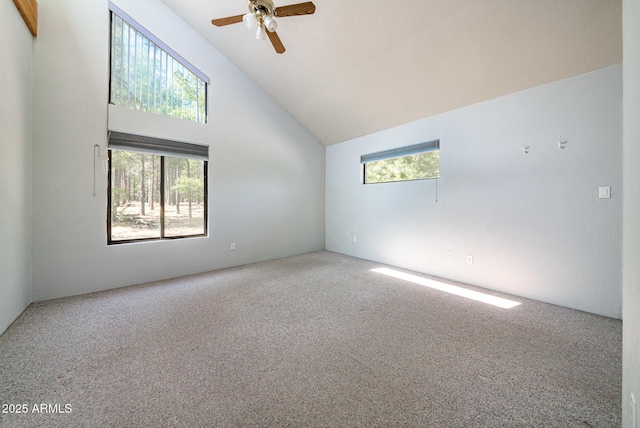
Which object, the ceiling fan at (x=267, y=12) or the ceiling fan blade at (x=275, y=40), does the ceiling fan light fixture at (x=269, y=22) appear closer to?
the ceiling fan at (x=267, y=12)

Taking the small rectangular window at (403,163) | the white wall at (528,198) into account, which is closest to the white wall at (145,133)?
the small rectangular window at (403,163)

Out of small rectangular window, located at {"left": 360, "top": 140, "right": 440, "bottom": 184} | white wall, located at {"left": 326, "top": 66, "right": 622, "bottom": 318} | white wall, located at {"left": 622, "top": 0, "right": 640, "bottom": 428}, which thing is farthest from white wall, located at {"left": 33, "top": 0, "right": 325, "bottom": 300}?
white wall, located at {"left": 622, "top": 0, "right": 640, "bottom": 428}

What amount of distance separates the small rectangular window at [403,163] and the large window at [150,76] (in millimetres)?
2975

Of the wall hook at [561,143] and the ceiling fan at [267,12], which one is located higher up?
the ceiling fan at [267,12]

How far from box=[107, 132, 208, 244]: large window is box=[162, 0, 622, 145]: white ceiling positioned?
5.97ft

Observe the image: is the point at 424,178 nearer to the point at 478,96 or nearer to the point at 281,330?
the point at 478,96

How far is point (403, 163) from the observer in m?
4.06

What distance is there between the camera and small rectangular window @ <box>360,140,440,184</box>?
11.9 feet

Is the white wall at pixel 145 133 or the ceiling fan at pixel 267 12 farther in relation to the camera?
the white wall at pixel 145 133

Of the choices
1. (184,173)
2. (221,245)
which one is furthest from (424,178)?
(184,173)

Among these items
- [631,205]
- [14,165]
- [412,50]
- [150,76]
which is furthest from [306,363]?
[150,76]

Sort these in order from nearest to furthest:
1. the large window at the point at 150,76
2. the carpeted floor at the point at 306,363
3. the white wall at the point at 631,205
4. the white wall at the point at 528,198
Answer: the white wall at the point at 631,205, the carpeted floor at the point at 306,363, the white wall at the point at 528,198, the large window at the point at 150,76

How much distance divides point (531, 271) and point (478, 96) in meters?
2.18

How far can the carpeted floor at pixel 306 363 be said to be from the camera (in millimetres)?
1234
